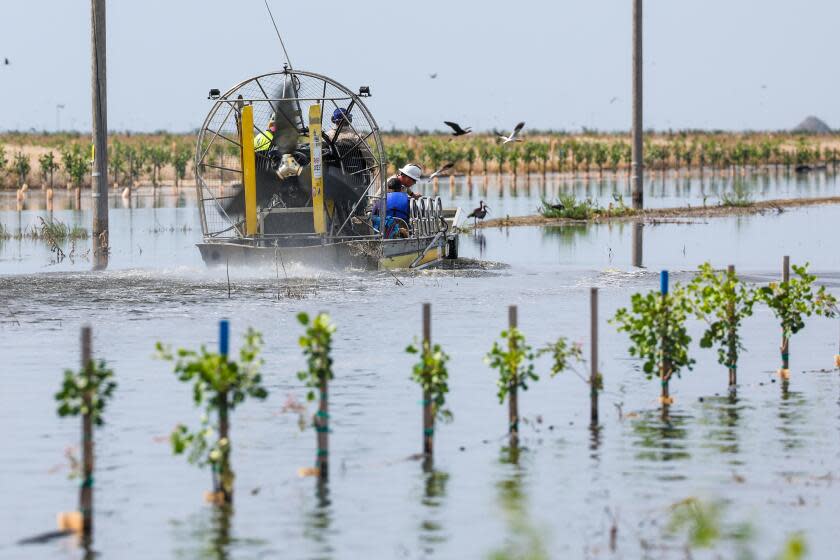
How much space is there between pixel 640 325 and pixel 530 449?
2.06m

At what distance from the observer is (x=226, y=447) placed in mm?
11258

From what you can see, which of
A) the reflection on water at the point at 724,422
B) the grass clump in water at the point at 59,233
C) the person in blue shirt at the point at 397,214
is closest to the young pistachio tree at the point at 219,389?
the reflection on water at the point at 724,422

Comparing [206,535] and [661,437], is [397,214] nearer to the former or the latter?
[661,437]

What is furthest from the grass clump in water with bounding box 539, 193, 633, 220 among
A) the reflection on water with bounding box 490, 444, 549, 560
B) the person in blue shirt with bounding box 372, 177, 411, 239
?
the reflection on water with bounding box 490, 444, 549, 560

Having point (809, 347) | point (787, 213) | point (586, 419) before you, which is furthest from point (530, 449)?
point (787, 213)

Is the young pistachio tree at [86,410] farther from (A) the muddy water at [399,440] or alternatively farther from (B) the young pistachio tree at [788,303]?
(B) the young pistachio tree at [788,303]

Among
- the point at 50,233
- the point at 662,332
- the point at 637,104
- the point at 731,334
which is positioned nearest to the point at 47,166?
the point at 637,104

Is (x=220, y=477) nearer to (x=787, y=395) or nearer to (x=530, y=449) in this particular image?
(x=530, y=449)

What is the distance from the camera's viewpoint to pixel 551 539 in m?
10.5

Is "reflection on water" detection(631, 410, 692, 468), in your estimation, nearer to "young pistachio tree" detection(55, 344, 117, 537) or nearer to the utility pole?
"young pistachio tree" detection(55, 344, 117, 537)

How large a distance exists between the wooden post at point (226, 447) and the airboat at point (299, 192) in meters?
13.6

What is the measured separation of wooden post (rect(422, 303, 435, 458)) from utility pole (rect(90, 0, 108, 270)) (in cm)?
1763

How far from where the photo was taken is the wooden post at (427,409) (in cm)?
1272

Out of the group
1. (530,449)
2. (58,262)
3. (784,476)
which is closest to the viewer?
(784,476)
